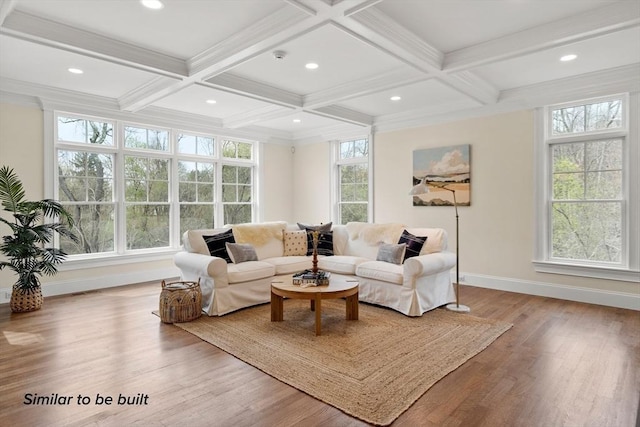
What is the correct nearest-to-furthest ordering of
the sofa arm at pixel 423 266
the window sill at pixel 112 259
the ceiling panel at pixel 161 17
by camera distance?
the ceiling panel at pixel 161 17 < the sofa arm at pixel 423 266 < the window sill at pixel 112 259

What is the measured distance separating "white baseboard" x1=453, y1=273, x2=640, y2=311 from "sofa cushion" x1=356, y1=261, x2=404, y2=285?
1228 mm

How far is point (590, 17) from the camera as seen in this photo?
9.87 feet

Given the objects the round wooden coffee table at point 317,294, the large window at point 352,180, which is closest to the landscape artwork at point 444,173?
the large window at point 352,180

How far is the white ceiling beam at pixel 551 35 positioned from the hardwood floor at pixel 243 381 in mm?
2613

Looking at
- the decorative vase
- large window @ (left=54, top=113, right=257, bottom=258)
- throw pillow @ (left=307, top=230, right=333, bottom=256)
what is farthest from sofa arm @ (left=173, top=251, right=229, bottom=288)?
large window @ (left=54, top=113, right=257, bottom=258)

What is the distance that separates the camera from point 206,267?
13.0 ft

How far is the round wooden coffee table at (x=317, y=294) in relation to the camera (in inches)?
134

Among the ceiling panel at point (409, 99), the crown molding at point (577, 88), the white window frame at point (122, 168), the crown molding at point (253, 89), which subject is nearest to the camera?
the crown molding at point (577, 88)

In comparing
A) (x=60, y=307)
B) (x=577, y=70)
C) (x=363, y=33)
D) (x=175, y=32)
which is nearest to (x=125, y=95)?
(x=175, y=32)

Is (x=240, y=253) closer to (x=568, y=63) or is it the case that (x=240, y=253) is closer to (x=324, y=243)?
(x=324, y=243)

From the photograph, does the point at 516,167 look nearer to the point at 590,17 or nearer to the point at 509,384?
the point at 590,17

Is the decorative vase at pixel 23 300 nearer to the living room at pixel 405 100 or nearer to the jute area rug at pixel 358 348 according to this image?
the living room at pixel 405 100

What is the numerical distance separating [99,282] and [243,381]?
384 centimetres

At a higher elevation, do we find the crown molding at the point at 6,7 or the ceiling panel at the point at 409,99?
the ceiling panel at the point at 409,99
